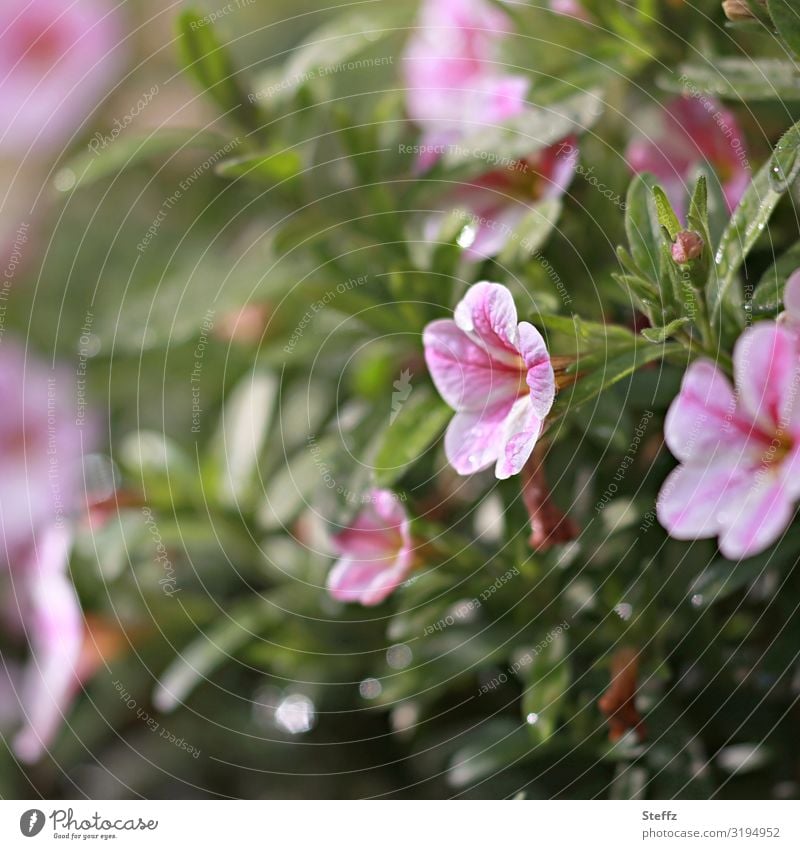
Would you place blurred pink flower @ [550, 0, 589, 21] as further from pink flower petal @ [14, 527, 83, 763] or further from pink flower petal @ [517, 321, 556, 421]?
pink flower petal @ [14, 527, 83, 763]

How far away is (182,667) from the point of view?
21.3 inches

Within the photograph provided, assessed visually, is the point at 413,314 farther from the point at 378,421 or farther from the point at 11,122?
the point at 11,122

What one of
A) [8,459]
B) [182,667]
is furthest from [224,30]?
[182,667]

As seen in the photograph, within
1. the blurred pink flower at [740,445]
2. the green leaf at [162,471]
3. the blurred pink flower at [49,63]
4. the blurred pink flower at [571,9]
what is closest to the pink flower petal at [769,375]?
the blurred pink flower at [740,445]

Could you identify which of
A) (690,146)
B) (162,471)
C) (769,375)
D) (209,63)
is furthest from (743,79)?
(162,471)

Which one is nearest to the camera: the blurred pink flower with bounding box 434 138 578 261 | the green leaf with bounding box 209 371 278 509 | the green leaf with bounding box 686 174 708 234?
the green leaf with bounding box 686 174 708 234

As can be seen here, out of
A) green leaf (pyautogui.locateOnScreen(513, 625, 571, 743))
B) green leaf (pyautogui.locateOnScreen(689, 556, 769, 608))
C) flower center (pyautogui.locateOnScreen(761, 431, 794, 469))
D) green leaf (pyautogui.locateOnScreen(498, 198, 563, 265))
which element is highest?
green leaf (pyautogui.locateOnScreen(498, 198, 563, 265))

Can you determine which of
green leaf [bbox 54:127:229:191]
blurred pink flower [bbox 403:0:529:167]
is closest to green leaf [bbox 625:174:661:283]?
blurred pink flower [bbox 403:0:529:167]

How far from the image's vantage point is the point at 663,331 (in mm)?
329

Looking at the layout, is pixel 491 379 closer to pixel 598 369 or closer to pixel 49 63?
pixel 598 369

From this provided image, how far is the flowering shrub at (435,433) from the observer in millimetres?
361

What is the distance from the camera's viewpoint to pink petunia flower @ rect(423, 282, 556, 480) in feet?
1.09

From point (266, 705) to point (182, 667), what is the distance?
0.05 m

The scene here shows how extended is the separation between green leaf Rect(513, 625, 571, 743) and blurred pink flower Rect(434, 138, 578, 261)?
7.3 inches
